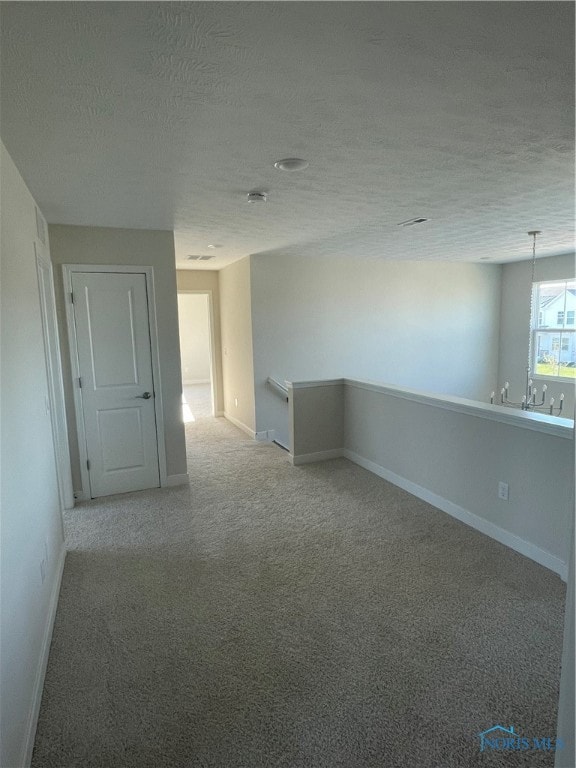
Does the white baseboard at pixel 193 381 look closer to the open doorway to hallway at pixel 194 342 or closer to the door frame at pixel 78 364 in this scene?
the open doorway to hallway at pixel 194 342

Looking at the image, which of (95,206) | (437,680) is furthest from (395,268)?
(437,680)

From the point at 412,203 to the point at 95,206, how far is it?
2326 mm

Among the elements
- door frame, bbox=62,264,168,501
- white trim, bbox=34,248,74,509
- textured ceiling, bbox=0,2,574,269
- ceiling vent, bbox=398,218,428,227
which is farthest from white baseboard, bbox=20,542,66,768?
ceiling vent, bbox=398,218,428,227

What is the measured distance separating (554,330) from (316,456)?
4495mm

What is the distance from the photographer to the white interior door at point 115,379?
3.89 metres

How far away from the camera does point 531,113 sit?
1.85 metres

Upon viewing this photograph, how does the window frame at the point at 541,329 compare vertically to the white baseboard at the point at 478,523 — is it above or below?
above

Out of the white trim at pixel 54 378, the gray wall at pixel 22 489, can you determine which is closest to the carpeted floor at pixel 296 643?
the gray wall at pixel 22 489

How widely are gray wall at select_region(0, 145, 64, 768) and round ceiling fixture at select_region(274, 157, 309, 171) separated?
1.32 meters

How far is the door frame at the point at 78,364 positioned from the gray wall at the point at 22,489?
3.37 feet

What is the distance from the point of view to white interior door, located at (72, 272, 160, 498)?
12.8 feet

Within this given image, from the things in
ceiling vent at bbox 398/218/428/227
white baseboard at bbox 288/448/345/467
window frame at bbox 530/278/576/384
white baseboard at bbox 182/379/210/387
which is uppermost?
ceiling vent at bbox 398/218/428/227

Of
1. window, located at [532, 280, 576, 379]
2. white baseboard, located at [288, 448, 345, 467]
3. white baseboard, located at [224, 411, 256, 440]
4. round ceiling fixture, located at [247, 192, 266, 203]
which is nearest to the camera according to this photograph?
round ceiling fixture, located at [247, 192, 266, 203]

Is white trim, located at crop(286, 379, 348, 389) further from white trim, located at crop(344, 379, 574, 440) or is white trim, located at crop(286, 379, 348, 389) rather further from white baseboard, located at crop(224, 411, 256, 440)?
white baseboard, located at crop(224, 411, 256, 440)
